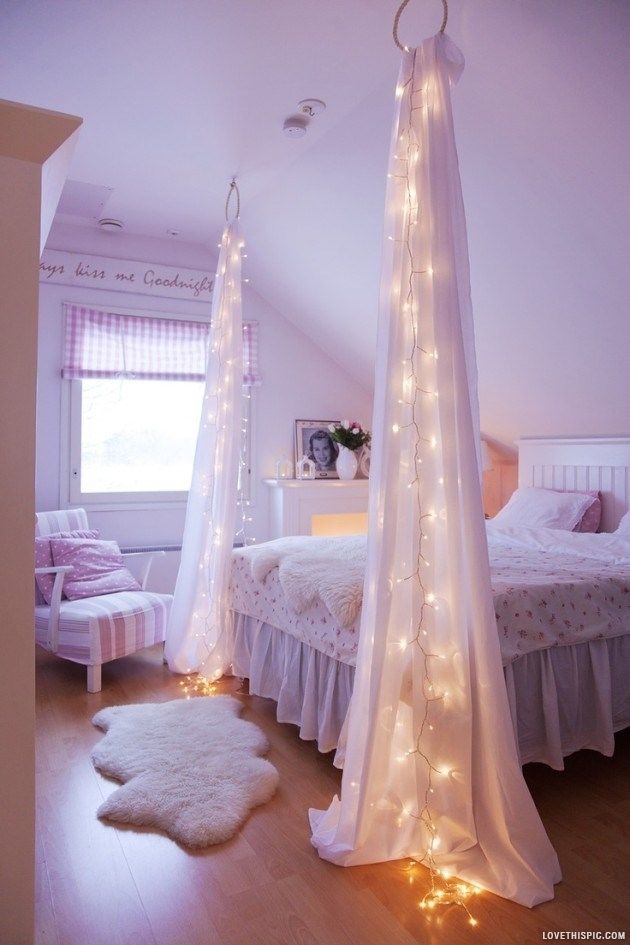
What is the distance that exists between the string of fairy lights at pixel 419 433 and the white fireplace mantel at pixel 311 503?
10.8 feet

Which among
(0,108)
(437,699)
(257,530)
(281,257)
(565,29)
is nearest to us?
(0,108)

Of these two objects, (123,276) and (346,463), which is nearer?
(123,276)

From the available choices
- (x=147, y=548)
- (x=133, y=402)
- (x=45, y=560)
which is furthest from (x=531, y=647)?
(x=133, y=402)

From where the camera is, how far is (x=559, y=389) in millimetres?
4051

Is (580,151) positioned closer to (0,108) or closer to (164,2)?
(164,2)

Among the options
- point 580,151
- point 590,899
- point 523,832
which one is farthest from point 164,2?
point 590,899

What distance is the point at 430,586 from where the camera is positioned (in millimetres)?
1883

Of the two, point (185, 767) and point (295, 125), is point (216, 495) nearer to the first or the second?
point (185, 767)

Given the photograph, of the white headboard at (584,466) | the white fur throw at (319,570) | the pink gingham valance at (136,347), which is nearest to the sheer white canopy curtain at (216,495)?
the white fur throw at (319,570)

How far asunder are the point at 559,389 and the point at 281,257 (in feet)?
7.29

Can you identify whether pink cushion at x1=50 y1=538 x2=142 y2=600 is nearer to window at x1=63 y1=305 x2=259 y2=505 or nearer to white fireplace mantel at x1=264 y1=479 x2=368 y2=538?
window at x1=63 y1=305 x2=259 y2=505

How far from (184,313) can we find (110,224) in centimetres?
85

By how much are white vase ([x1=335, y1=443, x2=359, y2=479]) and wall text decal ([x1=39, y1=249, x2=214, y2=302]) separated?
1702 mm

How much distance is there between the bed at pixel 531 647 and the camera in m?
2.34
